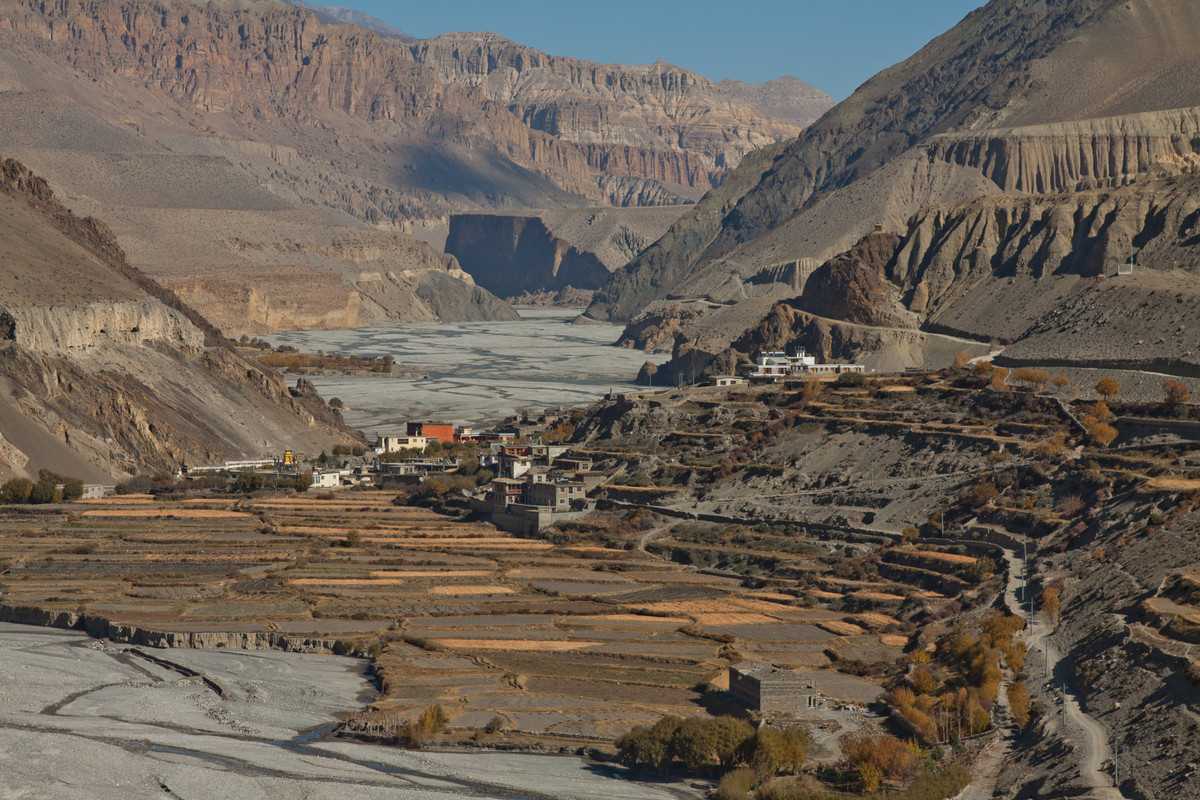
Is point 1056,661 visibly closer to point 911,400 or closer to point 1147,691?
point 1147,691

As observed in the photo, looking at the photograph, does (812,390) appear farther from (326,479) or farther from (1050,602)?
(1050,602)

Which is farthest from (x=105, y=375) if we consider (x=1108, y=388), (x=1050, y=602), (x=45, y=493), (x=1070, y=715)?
(x=1070, y=715)

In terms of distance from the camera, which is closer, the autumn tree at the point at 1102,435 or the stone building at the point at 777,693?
the stone building at the point at 777,693

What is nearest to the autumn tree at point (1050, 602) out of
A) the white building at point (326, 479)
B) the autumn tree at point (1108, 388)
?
the autumn tree at point (1108, 388)

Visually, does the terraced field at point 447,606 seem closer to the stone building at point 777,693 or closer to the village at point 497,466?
the stone building at point 777,693

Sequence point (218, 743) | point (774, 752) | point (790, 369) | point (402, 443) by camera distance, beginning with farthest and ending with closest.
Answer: point (790, 369) < point (402, 443) < point (218, 743) < point (774, 752)

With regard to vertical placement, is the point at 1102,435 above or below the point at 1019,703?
above

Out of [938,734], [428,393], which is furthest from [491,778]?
[428,393]
